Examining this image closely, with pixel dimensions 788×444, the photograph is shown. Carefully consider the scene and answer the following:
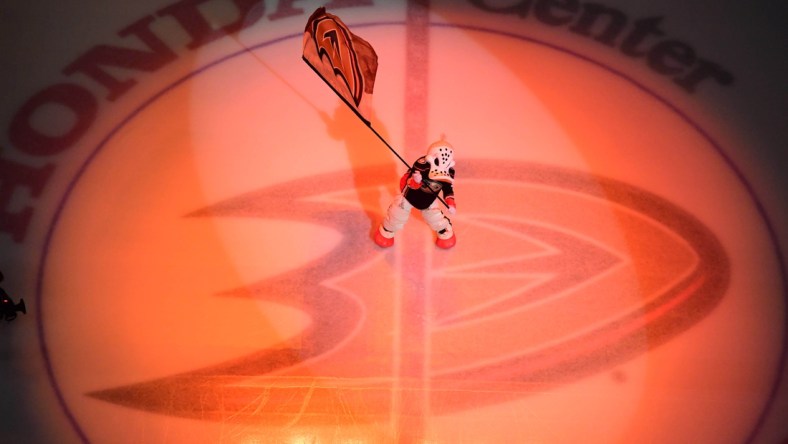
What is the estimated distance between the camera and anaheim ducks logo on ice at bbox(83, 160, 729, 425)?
16.6ft

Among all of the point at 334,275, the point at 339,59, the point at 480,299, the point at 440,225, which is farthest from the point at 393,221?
the point at 339,59

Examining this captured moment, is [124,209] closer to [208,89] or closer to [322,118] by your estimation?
[208,89]

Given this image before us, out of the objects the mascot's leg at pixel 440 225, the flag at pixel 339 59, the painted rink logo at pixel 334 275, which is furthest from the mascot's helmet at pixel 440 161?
the painted rink logo at pixel 334 275

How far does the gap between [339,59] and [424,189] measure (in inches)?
42.7

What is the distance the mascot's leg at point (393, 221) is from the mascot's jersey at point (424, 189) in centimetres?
13

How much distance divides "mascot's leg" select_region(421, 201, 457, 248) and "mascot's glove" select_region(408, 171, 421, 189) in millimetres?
334

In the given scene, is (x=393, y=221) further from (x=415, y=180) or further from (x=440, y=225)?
(x=415, y=180)

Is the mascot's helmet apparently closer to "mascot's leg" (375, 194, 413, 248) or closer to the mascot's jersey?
the mascot's jersey

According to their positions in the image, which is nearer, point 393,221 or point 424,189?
point 424,189

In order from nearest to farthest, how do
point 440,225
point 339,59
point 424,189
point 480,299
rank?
point 339,59
point 424,189
point 440,225
point 480,299

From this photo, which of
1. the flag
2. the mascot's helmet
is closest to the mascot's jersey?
the mascot's helmet

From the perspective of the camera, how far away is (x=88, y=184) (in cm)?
580

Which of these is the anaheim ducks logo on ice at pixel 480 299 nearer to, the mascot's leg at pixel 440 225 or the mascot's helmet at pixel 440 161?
the mascot's leg at pixel 440 225

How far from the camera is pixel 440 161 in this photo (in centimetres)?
467
